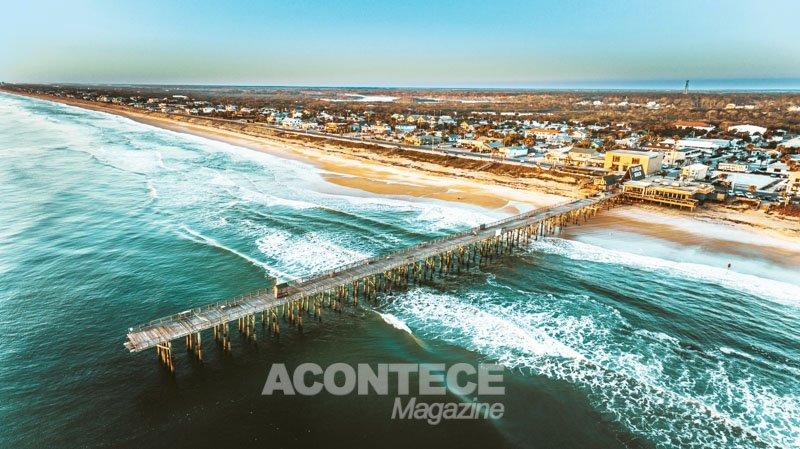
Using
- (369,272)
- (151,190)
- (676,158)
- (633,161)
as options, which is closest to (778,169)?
(676,158)

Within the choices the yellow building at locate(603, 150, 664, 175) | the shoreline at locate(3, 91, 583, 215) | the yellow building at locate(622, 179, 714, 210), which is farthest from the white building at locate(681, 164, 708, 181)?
the shoreline at locate(3, 91, 583, 215)

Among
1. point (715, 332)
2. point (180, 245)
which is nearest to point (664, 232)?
point (715, 332)

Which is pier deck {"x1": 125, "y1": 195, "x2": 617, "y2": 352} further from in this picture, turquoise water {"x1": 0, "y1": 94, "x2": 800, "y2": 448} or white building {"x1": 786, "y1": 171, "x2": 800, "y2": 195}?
white building {"x1": 786, "y1": 171, "x2": 800, "y2": 195}

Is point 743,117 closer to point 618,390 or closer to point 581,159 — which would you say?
point 581,159

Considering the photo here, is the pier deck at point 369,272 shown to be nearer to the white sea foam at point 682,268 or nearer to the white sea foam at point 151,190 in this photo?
the white sea foam at point 682,268

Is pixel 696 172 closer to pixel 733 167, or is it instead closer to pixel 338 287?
pixel 733 167

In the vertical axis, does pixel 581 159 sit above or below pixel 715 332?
above
